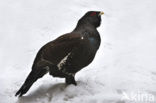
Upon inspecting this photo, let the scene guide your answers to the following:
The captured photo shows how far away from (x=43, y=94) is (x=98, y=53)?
8.36 ft

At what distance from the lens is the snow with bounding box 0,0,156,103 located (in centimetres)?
452

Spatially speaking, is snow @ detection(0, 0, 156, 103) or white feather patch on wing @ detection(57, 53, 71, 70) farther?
snow @ detection(0, 0, 156, 103)

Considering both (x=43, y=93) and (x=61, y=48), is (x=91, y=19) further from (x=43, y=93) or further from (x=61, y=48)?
(x=43, y=93)

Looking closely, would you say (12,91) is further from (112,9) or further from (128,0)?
(128,0)

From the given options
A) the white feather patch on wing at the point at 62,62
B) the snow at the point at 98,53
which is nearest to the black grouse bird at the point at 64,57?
the white feather patch on wing at the point at 62,62

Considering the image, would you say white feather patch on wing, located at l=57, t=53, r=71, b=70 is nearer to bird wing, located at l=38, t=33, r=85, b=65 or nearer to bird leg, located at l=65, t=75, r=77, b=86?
bird wing, located at l=38, t=33, r=85, b=65

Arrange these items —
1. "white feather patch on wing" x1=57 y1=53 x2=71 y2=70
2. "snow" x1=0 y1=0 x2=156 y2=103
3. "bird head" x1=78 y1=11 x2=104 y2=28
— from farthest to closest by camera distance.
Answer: "bird head" x1=78 y1=11 x2=104 y2=28, "snow" x1=0 y1=0 x2=156 y2=103, "white feather patch on wing" x1=57 y1=53 x2=71 y2=70

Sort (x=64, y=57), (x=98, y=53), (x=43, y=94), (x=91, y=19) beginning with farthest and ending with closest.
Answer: (x=98, y=53) < (x=91, y=19) < (x=43, y=94) < (x=64, y=57)

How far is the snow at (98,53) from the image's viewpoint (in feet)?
14.8

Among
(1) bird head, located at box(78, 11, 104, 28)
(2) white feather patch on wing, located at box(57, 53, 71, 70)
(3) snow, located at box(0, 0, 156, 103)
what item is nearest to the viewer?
(2) white feather patch on wing, located at box(57, 53, 71, 70)

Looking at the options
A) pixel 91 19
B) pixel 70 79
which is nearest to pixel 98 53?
pixel 91 19

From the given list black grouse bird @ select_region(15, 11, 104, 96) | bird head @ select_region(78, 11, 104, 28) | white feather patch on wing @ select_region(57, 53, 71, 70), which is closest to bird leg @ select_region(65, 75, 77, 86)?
black grouse bird @ select_region(15, 11, 104, 96)

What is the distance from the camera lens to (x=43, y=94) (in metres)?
4.52

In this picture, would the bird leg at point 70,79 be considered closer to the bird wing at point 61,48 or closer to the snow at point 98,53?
the snow at point 98,53
